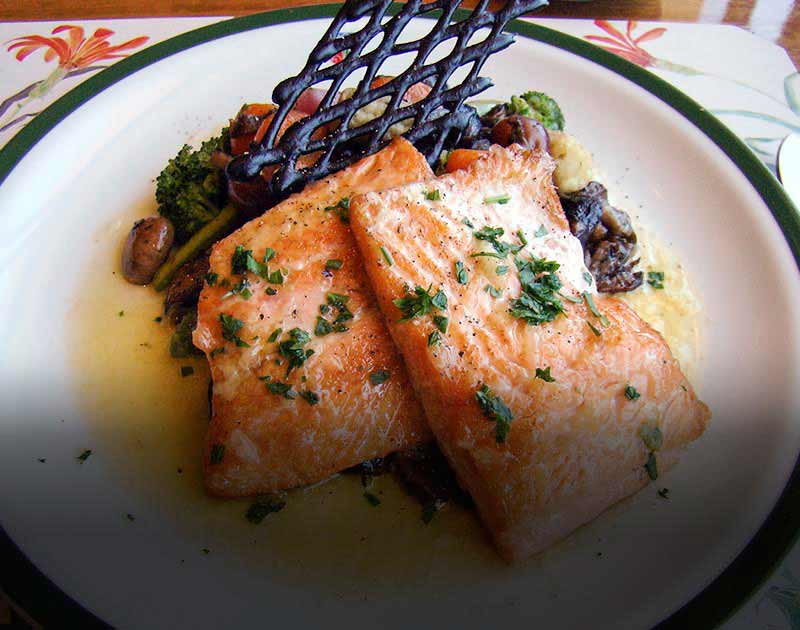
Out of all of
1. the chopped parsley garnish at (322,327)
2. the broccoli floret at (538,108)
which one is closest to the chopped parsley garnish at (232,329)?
the chopped parsley garnish at (322,327)

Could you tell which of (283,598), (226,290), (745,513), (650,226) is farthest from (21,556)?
(650,226)

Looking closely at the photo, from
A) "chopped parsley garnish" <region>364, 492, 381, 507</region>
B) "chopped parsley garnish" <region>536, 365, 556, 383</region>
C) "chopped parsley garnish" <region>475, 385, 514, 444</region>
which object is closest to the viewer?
"chopped parsley garnish" <region>475, 385, 514, 444</region>

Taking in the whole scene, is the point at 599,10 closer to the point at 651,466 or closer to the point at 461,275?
the point at 461,275

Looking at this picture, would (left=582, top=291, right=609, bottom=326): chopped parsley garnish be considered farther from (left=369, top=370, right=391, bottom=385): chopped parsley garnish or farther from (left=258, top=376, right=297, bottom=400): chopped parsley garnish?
(left=258, top=376, right=297, bottom=400): chopped parsley garnish

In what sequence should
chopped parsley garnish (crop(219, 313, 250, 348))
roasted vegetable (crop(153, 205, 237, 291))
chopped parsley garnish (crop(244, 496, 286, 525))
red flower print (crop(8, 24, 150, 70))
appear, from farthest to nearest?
red flower print (crop(8, 24, 150, 70)), roasted vegetable (crop(153, 205, 237, 291)), chopped parsley garnish (crop(244, 496, 286, 525)), chopped parsley garnish (crop(219, 313, 250, 348))

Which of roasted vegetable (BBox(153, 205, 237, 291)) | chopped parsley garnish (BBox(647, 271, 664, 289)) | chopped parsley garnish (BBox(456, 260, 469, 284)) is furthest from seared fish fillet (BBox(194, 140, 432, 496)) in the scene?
chopped parsley garnish (BBox(647, 271, 664, 289))

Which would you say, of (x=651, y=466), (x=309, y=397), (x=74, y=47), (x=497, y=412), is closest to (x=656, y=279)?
(x=651, y=466)

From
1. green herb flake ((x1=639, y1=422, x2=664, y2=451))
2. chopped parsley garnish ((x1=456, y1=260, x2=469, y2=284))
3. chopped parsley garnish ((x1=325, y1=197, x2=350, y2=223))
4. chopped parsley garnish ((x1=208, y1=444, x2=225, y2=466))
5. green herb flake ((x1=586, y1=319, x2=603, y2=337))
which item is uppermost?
chopped parsley garnish ((x1=325, y1=197, x2=350, y2=223))
